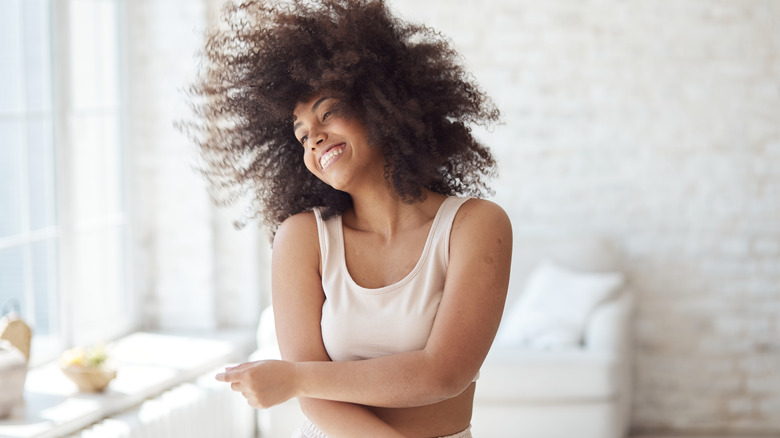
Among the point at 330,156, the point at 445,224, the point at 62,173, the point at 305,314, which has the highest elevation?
the point at 62,173

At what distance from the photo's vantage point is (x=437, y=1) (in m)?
5.08

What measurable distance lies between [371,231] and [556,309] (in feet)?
9.69

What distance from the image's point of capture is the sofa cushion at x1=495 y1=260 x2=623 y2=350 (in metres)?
4.41

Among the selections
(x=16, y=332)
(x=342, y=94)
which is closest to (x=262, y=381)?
(x=342, y=94)

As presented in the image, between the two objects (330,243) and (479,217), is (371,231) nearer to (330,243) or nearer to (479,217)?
(330,243)

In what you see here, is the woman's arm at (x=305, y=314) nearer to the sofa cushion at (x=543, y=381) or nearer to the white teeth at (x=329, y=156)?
the white teeth at (x=329, y=156)

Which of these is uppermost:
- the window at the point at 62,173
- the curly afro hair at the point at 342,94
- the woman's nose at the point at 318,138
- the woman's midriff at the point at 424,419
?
the window at the point at 62,173

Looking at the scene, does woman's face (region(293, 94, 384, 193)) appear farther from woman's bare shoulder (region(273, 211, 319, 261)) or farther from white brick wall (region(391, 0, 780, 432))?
white brick wall (region(391, 0, 780, 432))

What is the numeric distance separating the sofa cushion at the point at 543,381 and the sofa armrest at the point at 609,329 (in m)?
0.19

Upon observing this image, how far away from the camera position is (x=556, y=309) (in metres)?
4.49

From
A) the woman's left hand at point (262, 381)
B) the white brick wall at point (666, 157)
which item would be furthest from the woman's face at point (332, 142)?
the white brick wall at point (666, 157)

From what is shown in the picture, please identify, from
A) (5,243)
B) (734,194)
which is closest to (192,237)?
(5,243)

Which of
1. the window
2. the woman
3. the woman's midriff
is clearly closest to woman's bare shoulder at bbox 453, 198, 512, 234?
the woman

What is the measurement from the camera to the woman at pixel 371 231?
1.52m
